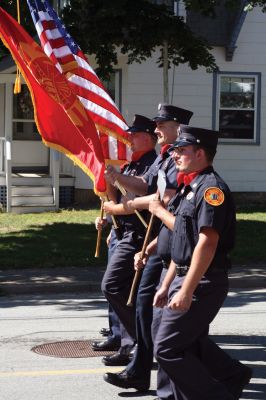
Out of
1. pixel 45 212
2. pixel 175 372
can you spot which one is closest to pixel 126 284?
pixel 175 372

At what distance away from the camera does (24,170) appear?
71.4 feet

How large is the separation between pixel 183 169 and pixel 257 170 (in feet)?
54.0

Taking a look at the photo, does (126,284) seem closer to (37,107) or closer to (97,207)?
(37,107)

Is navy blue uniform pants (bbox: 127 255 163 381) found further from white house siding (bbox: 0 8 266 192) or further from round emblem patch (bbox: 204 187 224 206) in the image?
white house siding (bbox: 0 8 266 192)

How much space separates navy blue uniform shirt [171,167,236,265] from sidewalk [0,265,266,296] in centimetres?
648

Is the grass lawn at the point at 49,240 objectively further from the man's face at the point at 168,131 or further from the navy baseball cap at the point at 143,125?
the man's face at the point at 168,131

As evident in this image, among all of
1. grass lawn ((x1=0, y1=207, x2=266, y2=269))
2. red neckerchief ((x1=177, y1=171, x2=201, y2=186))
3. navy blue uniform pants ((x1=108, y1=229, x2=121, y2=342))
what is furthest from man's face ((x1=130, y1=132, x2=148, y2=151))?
grass lawn ((x1=0, y1=207, x2=266, y2=269))

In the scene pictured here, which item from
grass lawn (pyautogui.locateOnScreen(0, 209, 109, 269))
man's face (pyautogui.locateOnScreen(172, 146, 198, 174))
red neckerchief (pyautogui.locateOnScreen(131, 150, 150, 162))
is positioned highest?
man's face (pyautogui.locateOnScreen(172, 146, 198, 174))

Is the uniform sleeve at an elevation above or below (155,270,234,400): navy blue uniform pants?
above

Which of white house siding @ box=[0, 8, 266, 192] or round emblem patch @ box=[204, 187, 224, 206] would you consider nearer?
round emblem patch @ box=[204, 187, 224, 206]

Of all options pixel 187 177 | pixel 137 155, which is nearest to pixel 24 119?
pixel 137 155

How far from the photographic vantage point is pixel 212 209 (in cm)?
522

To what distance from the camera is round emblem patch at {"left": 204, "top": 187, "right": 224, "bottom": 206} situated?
5.24 metres

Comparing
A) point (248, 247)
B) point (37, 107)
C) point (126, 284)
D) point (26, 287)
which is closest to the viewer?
point (126, 284)
